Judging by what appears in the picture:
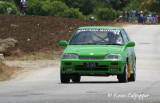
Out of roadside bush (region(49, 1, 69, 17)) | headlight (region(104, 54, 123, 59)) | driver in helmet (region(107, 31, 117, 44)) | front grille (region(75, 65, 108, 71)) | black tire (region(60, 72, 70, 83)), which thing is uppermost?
driver in helmet (region(107, 31, 117, 44))

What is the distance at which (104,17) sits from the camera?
103m

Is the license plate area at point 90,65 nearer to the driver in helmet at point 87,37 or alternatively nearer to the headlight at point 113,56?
the headlight at point 113,56

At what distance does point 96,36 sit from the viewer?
61.7 feet

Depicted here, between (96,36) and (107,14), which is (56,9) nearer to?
(107,14)

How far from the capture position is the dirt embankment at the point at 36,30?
3884cm

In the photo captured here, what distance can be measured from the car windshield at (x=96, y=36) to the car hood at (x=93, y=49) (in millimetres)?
325

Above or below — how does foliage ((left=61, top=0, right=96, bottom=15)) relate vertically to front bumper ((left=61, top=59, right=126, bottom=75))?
below

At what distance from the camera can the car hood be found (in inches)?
694

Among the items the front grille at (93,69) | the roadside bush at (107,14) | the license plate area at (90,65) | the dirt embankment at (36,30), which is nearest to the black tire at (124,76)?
the front grille at (93,69)

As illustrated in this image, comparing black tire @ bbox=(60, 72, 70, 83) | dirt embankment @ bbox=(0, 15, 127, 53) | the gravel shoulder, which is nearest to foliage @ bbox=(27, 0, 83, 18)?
dirt embankment @ bbox=(0, 15, 127, 53)

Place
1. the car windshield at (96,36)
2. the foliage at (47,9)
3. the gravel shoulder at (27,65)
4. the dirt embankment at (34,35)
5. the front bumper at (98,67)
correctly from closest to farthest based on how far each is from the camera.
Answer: the front bumper at (98,67) < the car windshield at (96,36) < the gravel shoulder at (27,65) < the dirt embankment at (34,35) < the foliage at (47,9)

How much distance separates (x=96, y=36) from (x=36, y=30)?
89.5 feet

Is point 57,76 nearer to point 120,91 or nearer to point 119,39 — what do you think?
point 119,39

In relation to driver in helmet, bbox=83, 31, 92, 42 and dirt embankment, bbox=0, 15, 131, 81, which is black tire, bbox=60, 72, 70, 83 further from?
dirt embankment, bbox=0, 15, 131, 81
